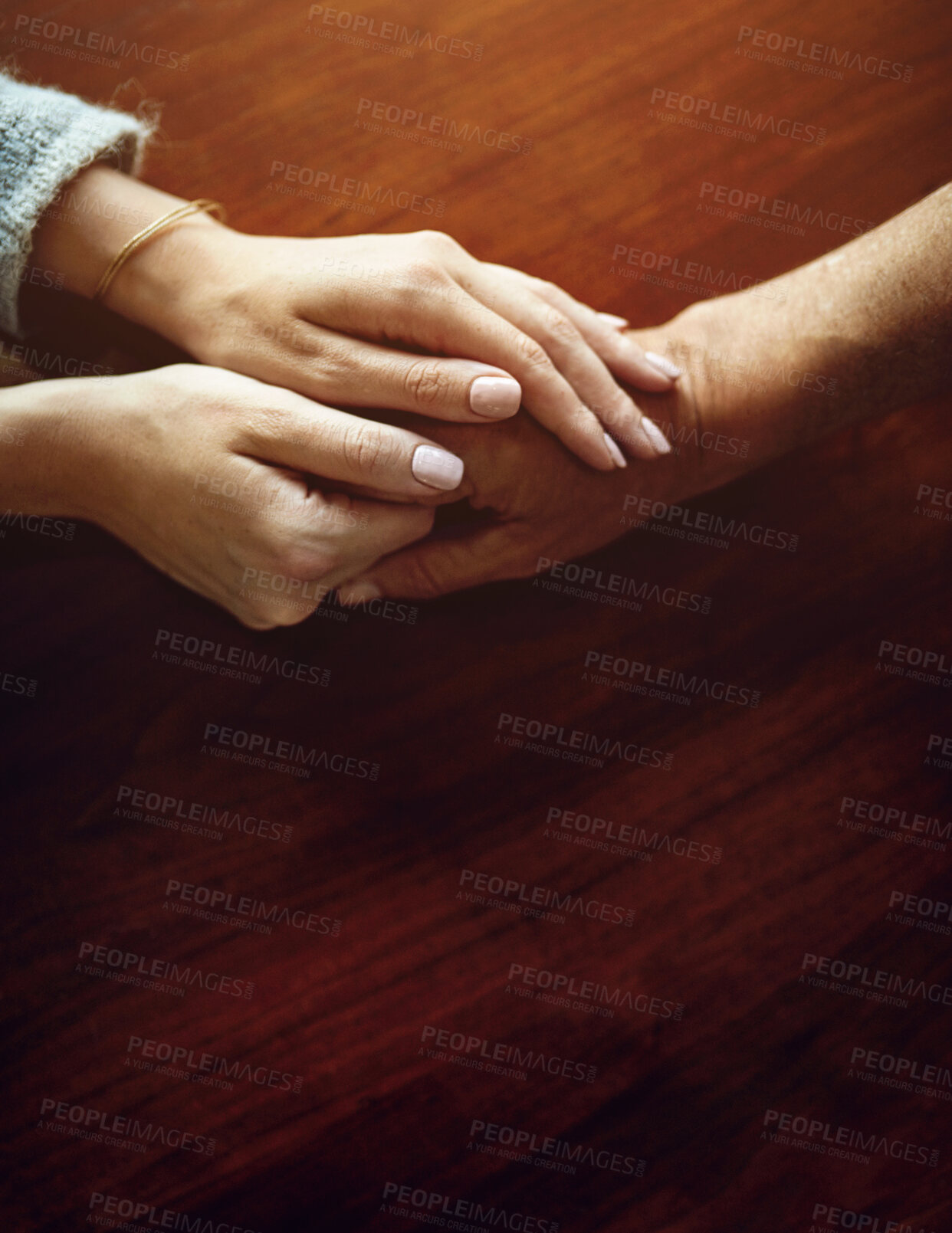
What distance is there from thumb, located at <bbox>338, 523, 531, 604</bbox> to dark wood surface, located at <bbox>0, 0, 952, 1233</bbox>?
5 cm

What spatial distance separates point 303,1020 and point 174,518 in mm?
615

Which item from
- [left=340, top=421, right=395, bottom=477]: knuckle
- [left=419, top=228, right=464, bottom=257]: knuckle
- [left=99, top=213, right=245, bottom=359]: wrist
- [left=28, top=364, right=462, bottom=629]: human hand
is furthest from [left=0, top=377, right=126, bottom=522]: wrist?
[left=419, top=228, right=464, bottom=257]: knuckle

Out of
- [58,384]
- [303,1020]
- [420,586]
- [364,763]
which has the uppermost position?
[58,384]

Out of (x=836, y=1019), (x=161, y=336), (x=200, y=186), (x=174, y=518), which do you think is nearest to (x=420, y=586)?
(x=174, y=518)

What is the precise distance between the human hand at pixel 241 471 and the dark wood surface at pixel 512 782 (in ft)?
0.36

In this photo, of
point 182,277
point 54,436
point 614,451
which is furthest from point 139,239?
point 614,451

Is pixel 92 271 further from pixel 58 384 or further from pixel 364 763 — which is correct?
pixel 364 763

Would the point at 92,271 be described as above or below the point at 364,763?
above

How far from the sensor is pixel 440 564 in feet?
2.88

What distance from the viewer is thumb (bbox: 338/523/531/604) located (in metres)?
0.88

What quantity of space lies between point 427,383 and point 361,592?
257 millimetres

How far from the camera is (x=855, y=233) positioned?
3.18 feet

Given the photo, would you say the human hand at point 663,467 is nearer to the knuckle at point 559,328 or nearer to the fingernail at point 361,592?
the fingernail at point 361,592

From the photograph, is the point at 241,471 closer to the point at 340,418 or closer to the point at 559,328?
the point at 340,418
